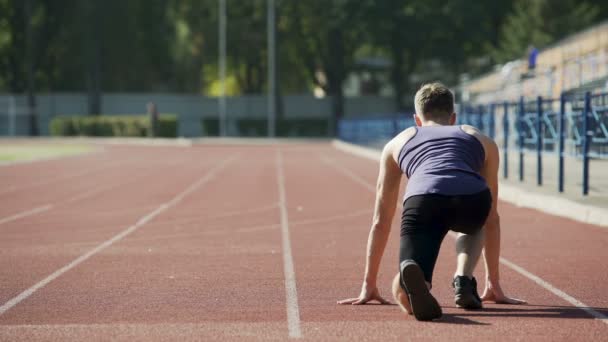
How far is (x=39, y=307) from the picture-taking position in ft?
25.6

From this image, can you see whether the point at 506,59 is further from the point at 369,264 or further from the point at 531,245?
the point at 369,264

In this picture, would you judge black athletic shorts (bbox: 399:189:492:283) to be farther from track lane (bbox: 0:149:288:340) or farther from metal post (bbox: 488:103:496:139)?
metal post (bbox: 488:103:496:139)

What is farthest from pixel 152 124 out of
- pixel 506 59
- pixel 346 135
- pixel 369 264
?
pixel 369 264

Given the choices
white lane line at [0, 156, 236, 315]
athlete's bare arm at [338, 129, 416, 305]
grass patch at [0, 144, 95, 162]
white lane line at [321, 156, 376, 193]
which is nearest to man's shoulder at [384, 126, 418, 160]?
athlete's bare arm at [338, 129, 416, 305]

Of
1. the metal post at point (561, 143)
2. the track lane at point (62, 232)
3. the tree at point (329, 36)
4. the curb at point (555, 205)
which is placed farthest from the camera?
the tree at point (329, 36)

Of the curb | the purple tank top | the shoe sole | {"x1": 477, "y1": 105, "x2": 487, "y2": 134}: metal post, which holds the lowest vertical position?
the curb

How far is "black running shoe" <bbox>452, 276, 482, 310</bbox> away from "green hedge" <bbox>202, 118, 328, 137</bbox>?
6497 centimetres

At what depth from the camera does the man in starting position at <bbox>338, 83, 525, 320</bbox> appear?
698 cm

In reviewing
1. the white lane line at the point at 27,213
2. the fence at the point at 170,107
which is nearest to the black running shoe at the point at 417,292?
the white lane line at the point at 27,213

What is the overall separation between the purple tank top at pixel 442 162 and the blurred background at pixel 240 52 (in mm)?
59460

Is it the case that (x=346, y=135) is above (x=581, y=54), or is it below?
below

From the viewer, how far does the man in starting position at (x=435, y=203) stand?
22.9 feet

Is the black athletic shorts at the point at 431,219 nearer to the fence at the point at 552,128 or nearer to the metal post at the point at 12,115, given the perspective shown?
the fence at the point at 552,128

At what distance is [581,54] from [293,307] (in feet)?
125
